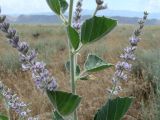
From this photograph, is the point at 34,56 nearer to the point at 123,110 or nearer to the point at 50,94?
the point at 50,94

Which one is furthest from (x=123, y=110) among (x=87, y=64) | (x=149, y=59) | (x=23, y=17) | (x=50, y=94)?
(x=23, y=17)

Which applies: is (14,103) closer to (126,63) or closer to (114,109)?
(126,63)

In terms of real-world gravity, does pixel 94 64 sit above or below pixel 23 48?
below

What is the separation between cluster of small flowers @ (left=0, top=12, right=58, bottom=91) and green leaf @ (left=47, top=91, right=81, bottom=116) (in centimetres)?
3

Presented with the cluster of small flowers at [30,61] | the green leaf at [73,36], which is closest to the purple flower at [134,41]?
the green leaf at [73,36]

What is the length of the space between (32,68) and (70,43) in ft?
0.56

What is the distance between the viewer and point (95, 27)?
4.84ft

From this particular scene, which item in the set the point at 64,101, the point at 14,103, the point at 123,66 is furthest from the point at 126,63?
the point at 64,101

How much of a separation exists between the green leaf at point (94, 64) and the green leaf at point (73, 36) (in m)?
0.12

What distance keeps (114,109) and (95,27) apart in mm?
314

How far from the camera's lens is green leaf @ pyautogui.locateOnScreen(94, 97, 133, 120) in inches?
62.1

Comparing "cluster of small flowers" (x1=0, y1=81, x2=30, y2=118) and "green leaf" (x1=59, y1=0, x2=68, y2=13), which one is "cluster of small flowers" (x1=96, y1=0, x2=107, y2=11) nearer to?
"green leaf" (x1=59, y1=0, x2=68, y2=13)

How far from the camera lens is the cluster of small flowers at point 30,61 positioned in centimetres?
141

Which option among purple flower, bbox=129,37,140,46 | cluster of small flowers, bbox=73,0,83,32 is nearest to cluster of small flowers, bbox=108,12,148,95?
purple flower, bbox=129,37,140,46
